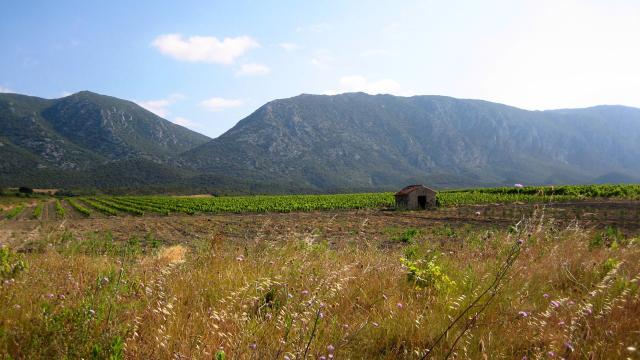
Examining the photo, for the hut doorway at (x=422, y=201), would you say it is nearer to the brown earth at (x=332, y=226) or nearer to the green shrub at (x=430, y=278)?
the brown earth at (x=332, y=226)

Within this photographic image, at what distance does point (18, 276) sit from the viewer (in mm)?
4121

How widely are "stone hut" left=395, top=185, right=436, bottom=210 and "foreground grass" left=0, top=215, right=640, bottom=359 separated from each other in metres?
44.1

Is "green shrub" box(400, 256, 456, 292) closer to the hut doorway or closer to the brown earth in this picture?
the brown earth

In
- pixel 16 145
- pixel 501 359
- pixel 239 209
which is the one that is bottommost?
pixel 239 209

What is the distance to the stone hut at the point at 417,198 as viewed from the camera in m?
48.2

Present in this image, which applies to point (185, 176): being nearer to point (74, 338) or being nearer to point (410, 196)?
point (410, 196)

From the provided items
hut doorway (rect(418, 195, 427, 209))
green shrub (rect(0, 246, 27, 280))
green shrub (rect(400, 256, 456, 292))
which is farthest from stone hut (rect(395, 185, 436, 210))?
green shrub (rect(0, 246, 27, 280))

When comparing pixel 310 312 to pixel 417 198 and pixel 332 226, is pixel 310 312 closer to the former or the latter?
pixel 332 226

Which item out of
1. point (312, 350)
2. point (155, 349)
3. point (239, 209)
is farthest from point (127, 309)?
point (239, 209)

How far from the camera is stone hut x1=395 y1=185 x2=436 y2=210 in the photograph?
48.2m

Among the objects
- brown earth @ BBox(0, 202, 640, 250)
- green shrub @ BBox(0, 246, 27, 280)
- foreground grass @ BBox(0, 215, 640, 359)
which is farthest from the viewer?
brown earth @ BBox(0, 202, 640, 250)

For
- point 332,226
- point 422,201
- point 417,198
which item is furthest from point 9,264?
point 422,201

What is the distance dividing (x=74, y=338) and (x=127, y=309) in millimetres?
506

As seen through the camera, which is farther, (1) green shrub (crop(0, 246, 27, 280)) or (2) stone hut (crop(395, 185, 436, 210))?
(2) stone hut (crop(395, 185, 436, 210))
